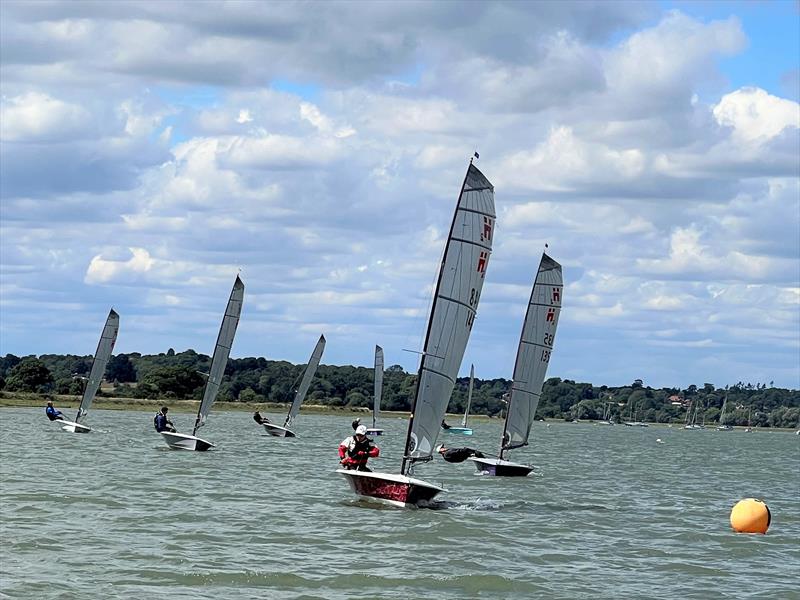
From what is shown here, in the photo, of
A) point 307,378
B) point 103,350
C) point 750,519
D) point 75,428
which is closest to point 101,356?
point 103,350

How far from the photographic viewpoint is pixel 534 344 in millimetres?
47000

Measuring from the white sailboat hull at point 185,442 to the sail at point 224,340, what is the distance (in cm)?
121

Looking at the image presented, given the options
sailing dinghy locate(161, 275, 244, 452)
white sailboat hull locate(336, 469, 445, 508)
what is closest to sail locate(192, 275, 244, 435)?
sailing dinghy locate(161, 275, 244, 452)

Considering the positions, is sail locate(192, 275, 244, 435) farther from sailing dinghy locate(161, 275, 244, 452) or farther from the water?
the water

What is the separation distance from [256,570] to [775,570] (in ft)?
34.1

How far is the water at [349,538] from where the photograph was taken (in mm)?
23156

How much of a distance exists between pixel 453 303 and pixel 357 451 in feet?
14.0

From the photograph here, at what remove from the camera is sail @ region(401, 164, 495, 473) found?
107 ft

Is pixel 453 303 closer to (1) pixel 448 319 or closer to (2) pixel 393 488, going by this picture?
(1) pixel 448 319

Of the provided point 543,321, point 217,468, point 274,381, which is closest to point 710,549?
point 543,321

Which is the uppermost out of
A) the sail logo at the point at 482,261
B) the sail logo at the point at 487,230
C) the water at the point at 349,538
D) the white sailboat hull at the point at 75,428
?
the sail logo at the point at 487,230

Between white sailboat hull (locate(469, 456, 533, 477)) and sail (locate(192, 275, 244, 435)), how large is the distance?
46.9 feet

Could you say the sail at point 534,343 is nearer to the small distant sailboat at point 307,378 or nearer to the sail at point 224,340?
the sail at point 224,340

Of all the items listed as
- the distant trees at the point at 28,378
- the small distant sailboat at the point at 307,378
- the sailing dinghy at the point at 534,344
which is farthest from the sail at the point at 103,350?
the distant trees at the point at 28,378
